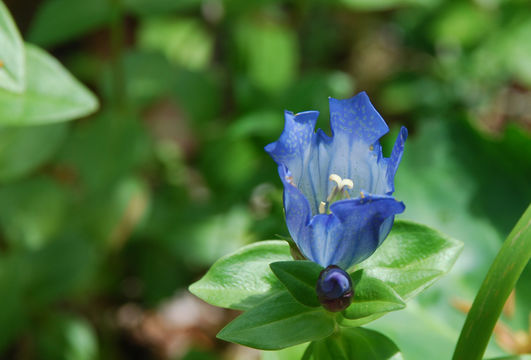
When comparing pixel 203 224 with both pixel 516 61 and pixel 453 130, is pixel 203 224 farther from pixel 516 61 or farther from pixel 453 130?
pixel 516 61

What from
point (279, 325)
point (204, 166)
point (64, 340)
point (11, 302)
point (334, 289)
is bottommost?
point (64, 340)

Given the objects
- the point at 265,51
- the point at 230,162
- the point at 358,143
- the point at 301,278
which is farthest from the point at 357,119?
the point at 265,51

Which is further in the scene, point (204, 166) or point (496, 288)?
point (204, 166)

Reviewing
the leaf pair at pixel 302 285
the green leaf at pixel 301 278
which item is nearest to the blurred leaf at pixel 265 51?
the leaf pair at pixel 302 285

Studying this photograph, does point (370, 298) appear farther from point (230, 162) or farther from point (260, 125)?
point (230, 162)

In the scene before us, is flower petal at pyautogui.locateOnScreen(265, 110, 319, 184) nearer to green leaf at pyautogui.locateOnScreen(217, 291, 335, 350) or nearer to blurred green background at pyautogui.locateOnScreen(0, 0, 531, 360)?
green leaf at pyautogui.locateOnScreen(217, 291, 335, 350)

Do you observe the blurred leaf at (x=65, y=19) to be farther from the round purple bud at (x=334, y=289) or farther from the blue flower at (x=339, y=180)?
the round purple bud at (x=334, y=289)

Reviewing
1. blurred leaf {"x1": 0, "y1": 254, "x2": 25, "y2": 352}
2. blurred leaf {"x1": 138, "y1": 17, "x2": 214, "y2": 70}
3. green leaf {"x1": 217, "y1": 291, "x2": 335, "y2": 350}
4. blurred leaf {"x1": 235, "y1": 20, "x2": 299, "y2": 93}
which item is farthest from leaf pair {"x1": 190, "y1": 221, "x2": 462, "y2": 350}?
blurred leaf {"x1": 138, "y1": 17, "x2": 214, "y2": 70}

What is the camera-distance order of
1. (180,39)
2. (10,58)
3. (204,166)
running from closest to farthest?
(10,58), (204,166), (180,39)
